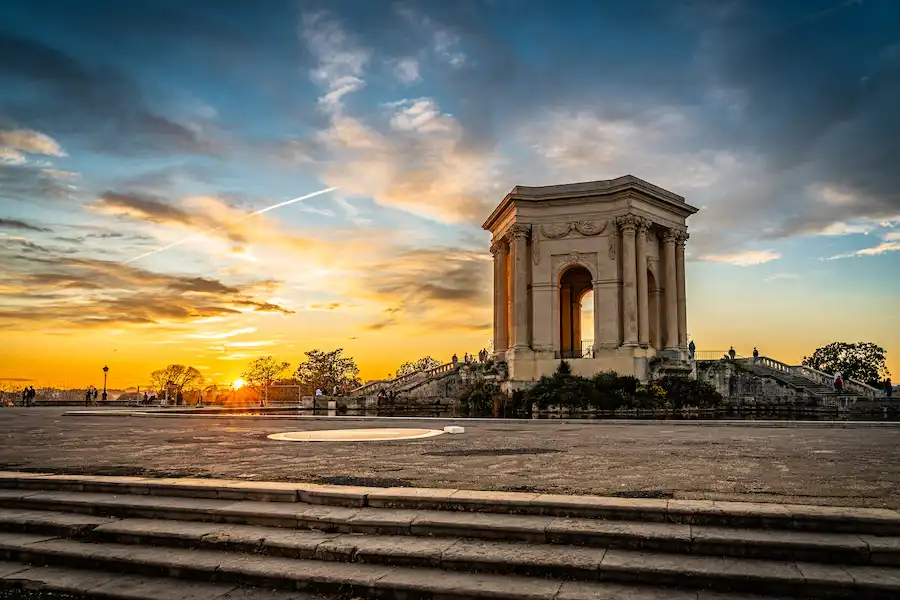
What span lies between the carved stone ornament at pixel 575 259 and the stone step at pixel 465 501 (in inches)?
1575

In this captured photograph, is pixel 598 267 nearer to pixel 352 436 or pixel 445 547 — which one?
pixel 352 436

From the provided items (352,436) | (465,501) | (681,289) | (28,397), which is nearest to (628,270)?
(681,289)

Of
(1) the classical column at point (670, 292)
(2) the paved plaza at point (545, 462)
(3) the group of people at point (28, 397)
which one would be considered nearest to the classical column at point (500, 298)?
(1) the classical column at point (670, 292)

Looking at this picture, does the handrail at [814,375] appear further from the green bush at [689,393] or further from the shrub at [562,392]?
the shrub at [562,392]

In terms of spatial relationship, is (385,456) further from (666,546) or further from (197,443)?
(666,546)

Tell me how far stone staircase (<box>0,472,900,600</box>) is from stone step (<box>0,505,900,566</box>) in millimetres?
13

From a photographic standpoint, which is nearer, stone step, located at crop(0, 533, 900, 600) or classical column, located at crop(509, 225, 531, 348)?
stone step, located at crop(0, 533, 900, 600)

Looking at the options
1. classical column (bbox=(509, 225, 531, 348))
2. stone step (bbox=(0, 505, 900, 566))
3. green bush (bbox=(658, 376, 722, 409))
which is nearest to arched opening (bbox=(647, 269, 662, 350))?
green bush (bbox=(658, 376, 722, 409))

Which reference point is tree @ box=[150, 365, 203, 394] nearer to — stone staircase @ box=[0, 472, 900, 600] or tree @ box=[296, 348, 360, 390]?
tree @ box=[296, 348, 360, 390]

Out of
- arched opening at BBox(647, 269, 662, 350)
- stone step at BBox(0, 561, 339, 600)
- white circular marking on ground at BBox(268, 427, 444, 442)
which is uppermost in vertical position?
arched opening at BBox(647, 269, 662, 350)

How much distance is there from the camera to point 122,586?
19.1 ft

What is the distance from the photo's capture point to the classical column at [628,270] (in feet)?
147

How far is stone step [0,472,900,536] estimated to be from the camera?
6.07m

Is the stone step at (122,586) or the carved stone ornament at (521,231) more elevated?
the carved stone ornament at (521,231)
